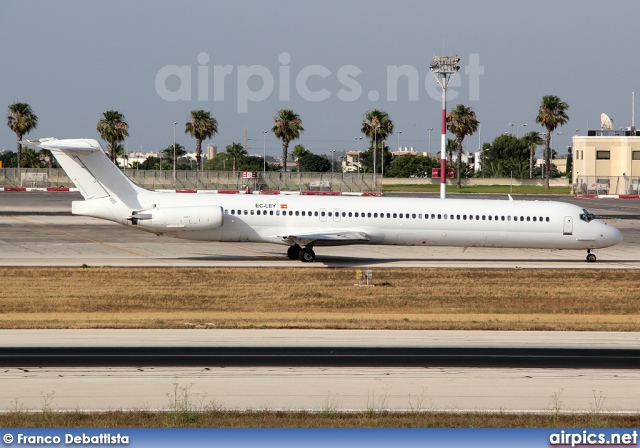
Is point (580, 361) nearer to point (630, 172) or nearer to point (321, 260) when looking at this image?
point (321, 260)

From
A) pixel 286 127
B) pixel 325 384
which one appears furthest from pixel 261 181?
pixel 325 384

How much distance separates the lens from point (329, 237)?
3703cm

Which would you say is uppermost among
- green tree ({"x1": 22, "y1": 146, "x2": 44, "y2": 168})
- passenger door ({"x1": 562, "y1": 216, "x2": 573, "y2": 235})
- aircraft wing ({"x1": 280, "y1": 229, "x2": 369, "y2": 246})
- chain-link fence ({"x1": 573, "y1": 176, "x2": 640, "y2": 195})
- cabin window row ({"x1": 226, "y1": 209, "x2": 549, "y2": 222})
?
green tree ({"x1": 22, "y1": 146, "x2": 44, "y2": 168})

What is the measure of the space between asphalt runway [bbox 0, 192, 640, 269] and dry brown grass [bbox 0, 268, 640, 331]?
2952 mm

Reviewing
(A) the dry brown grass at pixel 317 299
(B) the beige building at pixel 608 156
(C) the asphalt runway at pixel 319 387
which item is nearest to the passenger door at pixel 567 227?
(A) the dry brown grass at pixel 317 299

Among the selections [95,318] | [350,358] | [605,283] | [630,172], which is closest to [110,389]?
[350,358]

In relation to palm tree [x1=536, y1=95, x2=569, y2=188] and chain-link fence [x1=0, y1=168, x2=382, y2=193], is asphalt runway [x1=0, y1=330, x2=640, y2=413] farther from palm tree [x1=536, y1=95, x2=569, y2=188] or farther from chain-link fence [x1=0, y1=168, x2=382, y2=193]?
palm tree [x1=536, y1=95, x2=569, y2=188]

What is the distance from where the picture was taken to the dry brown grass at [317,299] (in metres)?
24.6

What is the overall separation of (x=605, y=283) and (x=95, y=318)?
19.4m

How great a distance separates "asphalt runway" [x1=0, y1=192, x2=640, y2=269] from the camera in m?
37.9

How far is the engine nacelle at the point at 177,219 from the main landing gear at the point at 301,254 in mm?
3678

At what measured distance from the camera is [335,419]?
46.2 feet

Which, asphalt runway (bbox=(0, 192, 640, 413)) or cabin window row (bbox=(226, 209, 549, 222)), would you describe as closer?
asphalt runway (bbox=(0, 192, 640, 413))

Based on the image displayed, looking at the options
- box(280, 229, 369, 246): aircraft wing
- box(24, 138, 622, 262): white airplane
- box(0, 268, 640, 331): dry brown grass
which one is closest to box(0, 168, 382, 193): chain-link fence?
box(24, 138, 622, 262): white airplane
